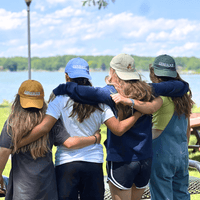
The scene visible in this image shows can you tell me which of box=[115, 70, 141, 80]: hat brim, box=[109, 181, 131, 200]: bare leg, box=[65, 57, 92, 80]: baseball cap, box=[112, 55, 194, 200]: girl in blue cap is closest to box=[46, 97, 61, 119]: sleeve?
box=[65, 57, 92, 80]: baseball cap

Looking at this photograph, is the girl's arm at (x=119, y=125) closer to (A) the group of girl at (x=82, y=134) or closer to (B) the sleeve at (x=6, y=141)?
(A) the group of girl at (x=82, y=134)

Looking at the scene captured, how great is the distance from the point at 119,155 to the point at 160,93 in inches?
25.6

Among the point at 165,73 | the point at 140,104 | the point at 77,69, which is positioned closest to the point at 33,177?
the point at 77,69

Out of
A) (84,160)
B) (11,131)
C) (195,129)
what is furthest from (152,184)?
(195,129)

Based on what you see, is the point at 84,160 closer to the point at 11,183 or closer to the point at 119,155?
the point at 119,155

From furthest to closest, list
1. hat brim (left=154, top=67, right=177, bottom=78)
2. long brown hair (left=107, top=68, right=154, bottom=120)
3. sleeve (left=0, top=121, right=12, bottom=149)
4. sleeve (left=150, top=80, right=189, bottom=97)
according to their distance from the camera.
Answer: hat brim (left=154, top=67, right=177, bottom=78), sleeve (left=150, top=80, right=189, bottom=97), long brown hair (left=107, top=68, right=154, bottom=120), sleeve (left=0, top=121, right=12, bottom=149)

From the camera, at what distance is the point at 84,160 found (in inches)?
91.8

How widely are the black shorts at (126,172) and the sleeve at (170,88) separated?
598 mm

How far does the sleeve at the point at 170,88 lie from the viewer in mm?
2600

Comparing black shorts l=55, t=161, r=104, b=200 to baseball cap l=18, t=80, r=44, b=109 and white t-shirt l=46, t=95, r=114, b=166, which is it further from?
baseball cap l=18, t=80, r=44, b=109

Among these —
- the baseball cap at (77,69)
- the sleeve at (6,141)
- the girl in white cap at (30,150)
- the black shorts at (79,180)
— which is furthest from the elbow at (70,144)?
the baseball cap at (77,69)

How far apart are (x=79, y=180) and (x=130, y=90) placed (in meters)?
0.84

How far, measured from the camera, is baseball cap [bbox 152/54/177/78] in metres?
2.79

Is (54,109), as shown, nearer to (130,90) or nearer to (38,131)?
(38,131)
